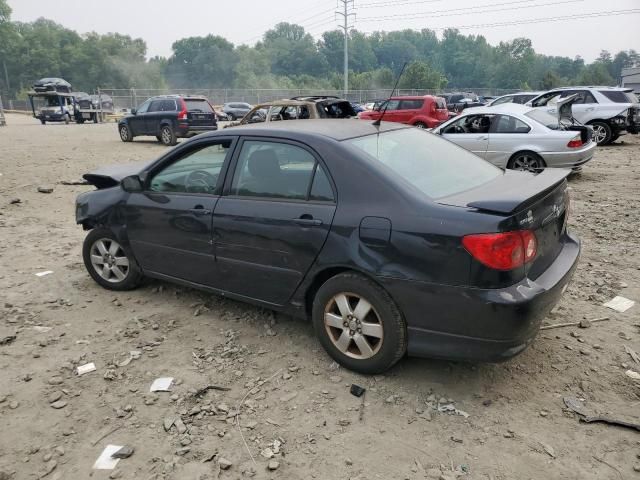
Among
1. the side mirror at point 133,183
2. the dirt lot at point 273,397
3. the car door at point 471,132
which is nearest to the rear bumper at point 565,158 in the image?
the car door at point 471,132

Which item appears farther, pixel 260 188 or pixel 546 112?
pixel 546 112

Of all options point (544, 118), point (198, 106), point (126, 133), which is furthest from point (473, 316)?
point (126, 133)

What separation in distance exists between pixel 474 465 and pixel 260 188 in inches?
87.7

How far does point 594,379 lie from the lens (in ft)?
10.5

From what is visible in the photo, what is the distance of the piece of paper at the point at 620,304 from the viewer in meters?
4.15

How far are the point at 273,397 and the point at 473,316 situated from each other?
1.32 metres

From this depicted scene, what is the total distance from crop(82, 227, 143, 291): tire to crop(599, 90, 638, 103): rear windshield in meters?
15.3

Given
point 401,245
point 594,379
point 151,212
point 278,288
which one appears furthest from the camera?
point 151,212

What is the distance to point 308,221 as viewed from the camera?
3.27 m

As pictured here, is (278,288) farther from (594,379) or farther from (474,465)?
(594,379)

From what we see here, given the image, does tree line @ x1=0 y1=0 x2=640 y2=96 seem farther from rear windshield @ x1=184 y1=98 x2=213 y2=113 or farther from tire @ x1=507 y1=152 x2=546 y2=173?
tire @ x1=507 y1=152 x2=546 y2=173

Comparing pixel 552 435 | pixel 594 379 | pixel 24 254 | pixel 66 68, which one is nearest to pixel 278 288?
pixel 552 435

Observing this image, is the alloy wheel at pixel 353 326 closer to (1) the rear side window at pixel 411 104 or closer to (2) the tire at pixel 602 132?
(2) the tire at pixel 602 132

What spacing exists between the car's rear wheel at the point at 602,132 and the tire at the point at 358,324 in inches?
598
